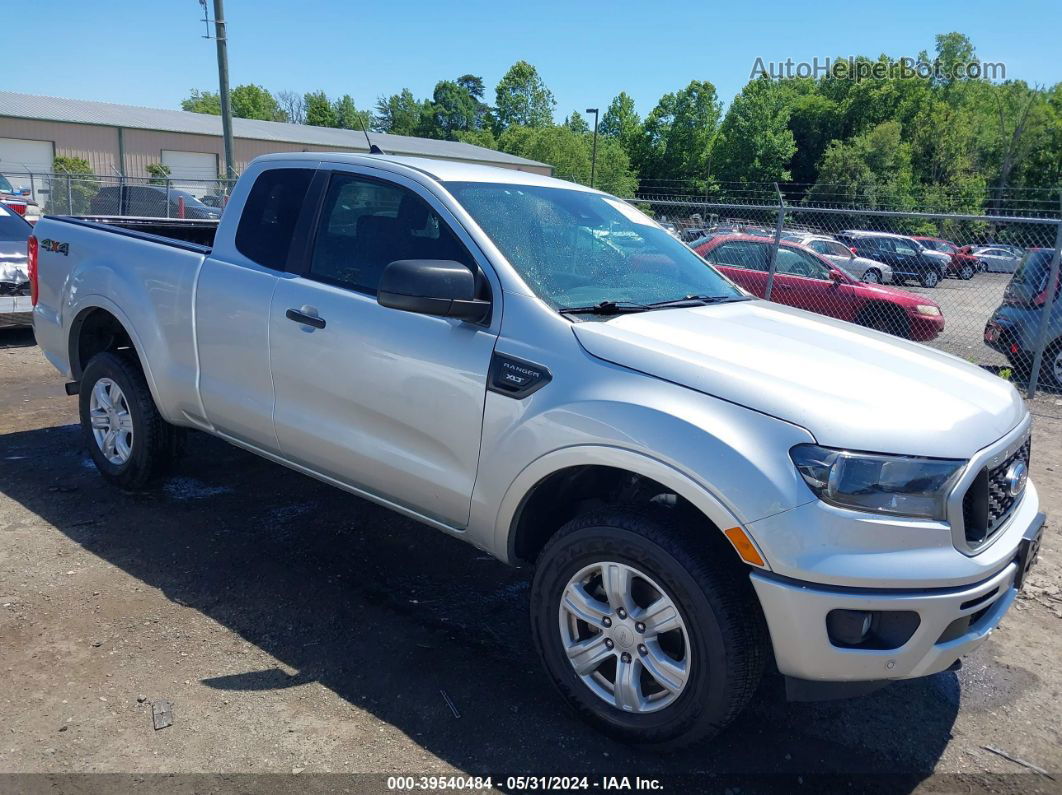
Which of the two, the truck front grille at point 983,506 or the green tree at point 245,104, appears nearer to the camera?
the truck front grille at point 983,506

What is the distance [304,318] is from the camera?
3.77 metres

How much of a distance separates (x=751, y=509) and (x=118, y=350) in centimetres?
391

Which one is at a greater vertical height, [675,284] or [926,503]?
[675,284]

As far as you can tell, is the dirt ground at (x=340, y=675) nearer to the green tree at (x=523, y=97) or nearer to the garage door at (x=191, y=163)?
the garage door at (x=191, y=163)

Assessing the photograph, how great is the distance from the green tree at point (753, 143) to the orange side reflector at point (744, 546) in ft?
207

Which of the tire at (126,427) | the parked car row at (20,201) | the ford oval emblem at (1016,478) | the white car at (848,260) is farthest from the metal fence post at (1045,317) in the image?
the parked car row at (20,201)

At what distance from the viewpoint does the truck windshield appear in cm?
341

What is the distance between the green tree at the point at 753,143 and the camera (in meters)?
63.8

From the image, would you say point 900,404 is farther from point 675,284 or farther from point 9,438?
point 9,438

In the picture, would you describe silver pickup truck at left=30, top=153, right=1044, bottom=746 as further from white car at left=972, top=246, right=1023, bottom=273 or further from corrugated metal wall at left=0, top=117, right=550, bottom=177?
corrugated metal wall at left=0, top=117, right=550, bottom=177

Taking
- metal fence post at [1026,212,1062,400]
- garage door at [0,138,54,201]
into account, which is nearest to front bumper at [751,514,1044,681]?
metal fence post at [1026,212,1062,400]

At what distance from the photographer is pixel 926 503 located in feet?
8.43

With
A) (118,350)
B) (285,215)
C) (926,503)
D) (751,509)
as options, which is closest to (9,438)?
(118,350)

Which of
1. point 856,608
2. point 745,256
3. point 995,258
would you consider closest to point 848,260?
point 745,256
